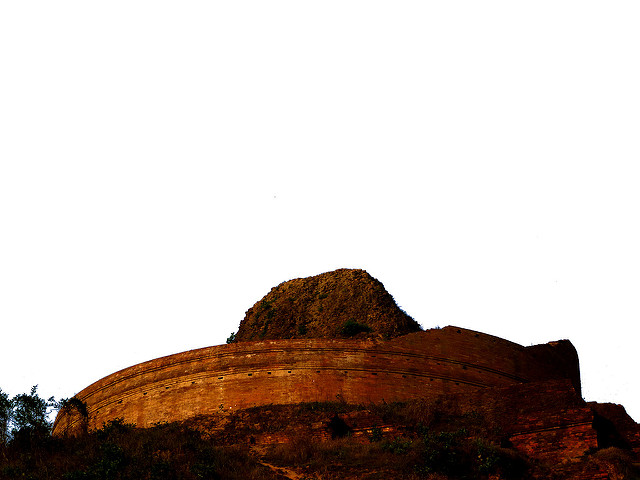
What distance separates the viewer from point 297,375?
21828 millimetres

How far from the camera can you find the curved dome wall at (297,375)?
852 inches

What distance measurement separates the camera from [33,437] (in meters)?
18.6

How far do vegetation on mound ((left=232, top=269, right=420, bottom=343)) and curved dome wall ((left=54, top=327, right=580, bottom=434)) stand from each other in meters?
1.24

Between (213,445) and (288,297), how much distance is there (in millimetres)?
9102

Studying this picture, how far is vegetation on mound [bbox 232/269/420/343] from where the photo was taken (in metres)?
24.7

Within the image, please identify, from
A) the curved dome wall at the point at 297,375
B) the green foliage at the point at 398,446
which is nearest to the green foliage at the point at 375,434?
the green foliage at the point at 398,446

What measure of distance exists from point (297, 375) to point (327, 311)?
173 inches

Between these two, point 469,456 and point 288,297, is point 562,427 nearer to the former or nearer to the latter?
point 469,456

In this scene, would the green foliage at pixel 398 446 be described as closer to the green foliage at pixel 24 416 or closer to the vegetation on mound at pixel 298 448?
the vegetation on mound at pixel 298 448

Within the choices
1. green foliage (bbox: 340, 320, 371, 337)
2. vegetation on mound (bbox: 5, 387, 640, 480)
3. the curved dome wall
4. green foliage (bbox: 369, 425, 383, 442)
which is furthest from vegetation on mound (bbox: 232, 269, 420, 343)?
green foliage (bbox: 369, 425, 383, 442)

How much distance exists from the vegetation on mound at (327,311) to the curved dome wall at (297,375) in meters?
1.24

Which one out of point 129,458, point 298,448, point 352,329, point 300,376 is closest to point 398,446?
point 298,448

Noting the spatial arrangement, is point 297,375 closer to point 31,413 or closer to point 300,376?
point 300,376

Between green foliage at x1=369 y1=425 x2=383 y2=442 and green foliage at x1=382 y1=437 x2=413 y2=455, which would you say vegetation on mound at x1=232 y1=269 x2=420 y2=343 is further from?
green foliage at x1=382 y1=437 x2=413 y2=455
